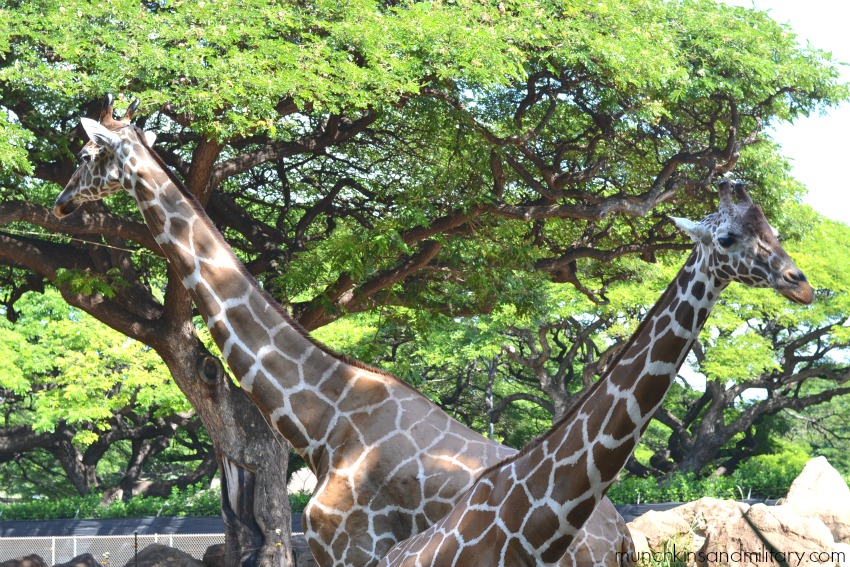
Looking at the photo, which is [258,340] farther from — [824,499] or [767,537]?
[824,499]

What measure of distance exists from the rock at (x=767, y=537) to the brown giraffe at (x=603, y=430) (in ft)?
22.5

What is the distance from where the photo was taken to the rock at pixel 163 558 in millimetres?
14742

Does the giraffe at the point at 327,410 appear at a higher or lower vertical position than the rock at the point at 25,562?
higher

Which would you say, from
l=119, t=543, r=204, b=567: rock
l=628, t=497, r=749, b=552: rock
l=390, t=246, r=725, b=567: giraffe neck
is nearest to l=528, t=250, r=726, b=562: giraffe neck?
l=390, t=246, r=725, b=567: giraffe neck

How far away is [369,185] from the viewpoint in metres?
16.4

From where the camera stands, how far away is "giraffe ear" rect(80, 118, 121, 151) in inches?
305

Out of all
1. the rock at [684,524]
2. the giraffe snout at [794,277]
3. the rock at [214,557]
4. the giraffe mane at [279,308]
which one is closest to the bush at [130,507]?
the rock at [214,557]

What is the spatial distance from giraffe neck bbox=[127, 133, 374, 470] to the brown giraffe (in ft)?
5.77

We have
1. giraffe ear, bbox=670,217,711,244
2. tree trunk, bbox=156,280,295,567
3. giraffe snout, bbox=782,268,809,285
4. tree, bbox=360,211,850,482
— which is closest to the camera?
giraffe snout, bbox=782,268,809,285

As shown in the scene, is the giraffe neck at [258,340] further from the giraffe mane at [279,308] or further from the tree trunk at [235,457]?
the tree trunk at [235,457]

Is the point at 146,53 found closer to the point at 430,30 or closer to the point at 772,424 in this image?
the point at 430,30

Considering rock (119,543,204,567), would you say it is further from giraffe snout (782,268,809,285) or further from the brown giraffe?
giraffe snout (782,268,809,285)

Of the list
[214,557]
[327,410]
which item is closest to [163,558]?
[214,557]

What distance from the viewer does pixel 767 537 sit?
1131 centimetres
